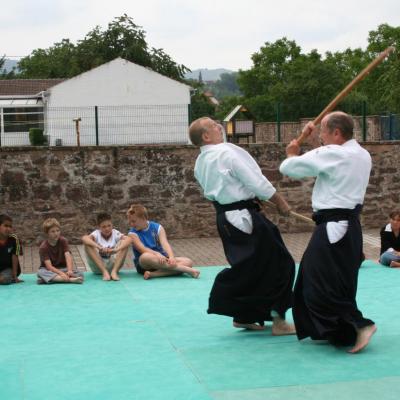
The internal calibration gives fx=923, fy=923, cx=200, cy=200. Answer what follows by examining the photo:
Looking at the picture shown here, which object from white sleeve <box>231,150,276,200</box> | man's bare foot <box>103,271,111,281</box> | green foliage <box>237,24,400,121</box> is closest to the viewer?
white sleeve <box>231,150,276,200</box>

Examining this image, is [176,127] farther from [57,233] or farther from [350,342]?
[350,342]

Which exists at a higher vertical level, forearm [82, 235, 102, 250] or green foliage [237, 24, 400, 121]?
green foliage [237, 24, 400, 121]

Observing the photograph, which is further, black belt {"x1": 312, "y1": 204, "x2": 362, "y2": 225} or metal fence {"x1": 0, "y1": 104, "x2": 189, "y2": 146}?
metal fence {"x1": 0, "y1": 104, "x2": 189, "y2": 146}

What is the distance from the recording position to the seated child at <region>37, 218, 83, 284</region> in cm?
1075

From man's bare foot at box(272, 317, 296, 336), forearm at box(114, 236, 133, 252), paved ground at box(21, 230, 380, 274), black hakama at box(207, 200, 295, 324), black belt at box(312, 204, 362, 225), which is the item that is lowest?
paved ground at box(21, 230, 380, 274)

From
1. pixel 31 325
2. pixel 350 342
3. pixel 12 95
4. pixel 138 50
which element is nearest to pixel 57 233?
pixel 31 325

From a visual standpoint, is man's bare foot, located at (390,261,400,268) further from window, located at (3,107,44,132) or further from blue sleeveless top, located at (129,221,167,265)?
window, located at (3,107,44,132)

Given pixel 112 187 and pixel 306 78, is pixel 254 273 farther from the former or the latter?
pixel 306 78

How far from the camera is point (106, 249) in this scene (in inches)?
449

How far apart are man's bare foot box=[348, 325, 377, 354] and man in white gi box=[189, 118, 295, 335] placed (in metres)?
0.81

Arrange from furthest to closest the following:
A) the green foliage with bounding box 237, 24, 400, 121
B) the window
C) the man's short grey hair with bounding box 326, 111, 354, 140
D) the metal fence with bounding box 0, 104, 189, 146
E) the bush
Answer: the green foliage with bounding box 237, 24, 400, 121 → the window → the bush → the metal fence with bounding box 0, 104, 189, 146 → the man's short grey hair with bounding box 326, 111, 354, 140

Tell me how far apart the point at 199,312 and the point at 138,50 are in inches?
1855

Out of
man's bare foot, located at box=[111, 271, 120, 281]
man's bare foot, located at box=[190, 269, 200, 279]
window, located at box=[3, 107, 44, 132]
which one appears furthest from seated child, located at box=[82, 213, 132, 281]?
window, located at box=[3, 107, 44, 132]

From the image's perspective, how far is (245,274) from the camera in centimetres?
718
